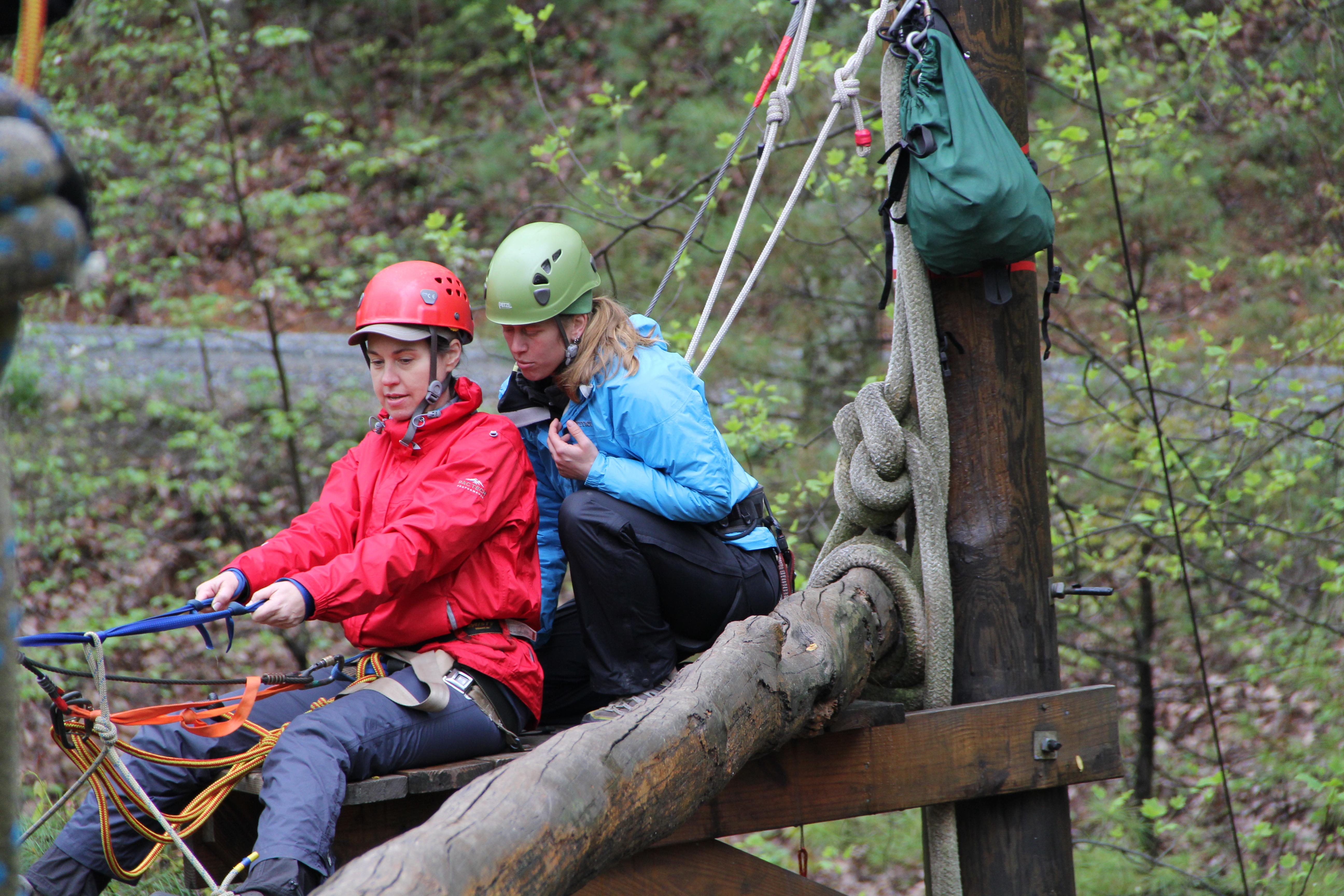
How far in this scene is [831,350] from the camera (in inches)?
271

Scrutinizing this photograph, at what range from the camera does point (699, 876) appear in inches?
111

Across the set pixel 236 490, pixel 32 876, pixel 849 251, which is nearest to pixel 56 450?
pixel 236 490

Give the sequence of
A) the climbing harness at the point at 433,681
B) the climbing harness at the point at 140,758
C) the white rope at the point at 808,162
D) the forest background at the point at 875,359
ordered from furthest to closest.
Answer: the forest background at the point at 875,359 < the white rope at the point at 808,162 < the climbing harness at the point at 433,681 < the climbing harness at the point at 140,758

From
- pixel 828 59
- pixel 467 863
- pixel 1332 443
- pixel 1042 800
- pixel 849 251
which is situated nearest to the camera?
pixel 467 863

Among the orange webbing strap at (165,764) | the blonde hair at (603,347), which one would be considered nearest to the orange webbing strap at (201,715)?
the orange webbing strap at (165,764)

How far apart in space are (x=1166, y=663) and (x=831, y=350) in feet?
9.34

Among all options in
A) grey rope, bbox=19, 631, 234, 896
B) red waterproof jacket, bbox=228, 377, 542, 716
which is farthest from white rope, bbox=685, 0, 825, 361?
grey rope, bbox=19, 631, 234, 896

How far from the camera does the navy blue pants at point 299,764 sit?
2186 mm

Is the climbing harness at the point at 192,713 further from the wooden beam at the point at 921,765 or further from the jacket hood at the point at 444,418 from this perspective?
the wooden beam at the point at 921,765

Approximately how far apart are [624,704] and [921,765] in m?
0.85

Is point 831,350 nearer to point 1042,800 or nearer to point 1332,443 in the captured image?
point 1332,443

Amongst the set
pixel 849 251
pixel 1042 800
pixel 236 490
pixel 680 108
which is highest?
pixel 680 108

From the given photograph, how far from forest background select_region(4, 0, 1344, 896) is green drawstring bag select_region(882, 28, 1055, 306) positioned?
2.10 meters

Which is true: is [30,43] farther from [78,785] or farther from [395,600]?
[395,600]
